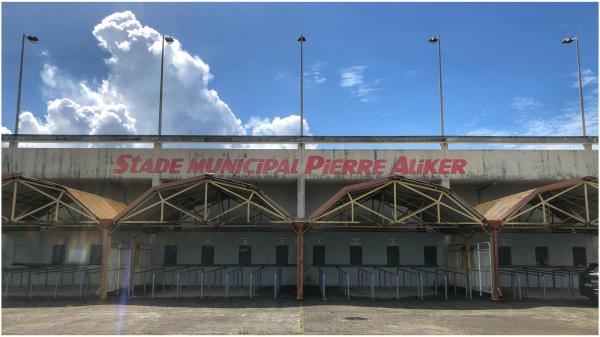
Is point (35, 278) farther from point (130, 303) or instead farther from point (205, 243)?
point (130, 303)

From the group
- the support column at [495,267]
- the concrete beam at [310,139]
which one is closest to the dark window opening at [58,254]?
the concrete beam at [310,139]

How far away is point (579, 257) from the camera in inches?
985

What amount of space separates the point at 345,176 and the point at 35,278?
597 inches

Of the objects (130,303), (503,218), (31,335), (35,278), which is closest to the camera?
(31,335)

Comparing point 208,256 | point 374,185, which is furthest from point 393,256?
point 208,256

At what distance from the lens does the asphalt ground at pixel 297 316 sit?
11.3 m

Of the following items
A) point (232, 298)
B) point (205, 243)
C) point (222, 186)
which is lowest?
point (232, 298)

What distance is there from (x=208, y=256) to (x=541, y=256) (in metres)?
16.5

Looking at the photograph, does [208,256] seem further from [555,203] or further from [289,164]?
[555,203]

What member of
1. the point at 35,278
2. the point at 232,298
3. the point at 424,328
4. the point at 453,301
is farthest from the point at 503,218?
the point at 35,278

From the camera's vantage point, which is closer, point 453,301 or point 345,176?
point 453,301

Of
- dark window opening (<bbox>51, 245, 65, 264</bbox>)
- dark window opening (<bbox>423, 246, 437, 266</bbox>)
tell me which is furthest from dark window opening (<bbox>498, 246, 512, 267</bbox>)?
Answer: dark window opening (<bbox>51, 245, 65, 264</bbox>)

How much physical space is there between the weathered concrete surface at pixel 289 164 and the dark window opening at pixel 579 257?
12.9 ft

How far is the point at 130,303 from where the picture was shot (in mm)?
16234
